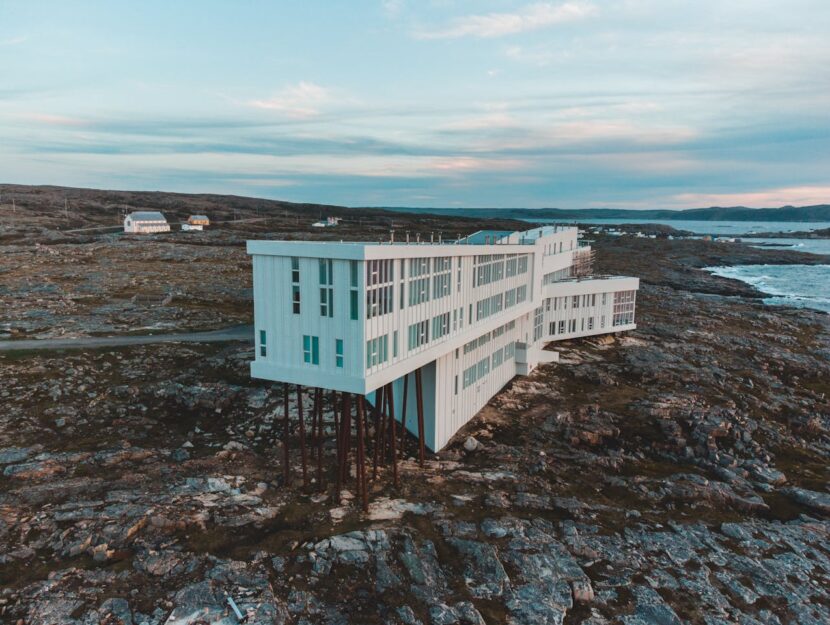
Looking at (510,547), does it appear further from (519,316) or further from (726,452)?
(519,316)

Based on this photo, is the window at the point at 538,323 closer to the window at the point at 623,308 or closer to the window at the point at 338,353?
the window at the point at 623,308

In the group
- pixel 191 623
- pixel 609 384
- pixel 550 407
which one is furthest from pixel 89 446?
pixel 609 384

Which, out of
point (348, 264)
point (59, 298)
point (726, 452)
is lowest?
point (726, 452)

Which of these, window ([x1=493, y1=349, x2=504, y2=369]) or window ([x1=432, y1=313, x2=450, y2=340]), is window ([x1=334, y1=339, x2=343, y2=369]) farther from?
window ([x1=493, y1=349, x2=504, y2=369])

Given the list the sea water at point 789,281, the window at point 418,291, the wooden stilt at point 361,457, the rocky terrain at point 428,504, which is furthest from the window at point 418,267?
the sea water at point 789,281

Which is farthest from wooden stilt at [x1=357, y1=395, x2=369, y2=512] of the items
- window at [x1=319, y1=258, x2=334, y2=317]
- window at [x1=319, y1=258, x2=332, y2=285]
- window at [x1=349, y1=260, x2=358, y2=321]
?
window at [x1=319, y1=258, x2=332, y2=285]
